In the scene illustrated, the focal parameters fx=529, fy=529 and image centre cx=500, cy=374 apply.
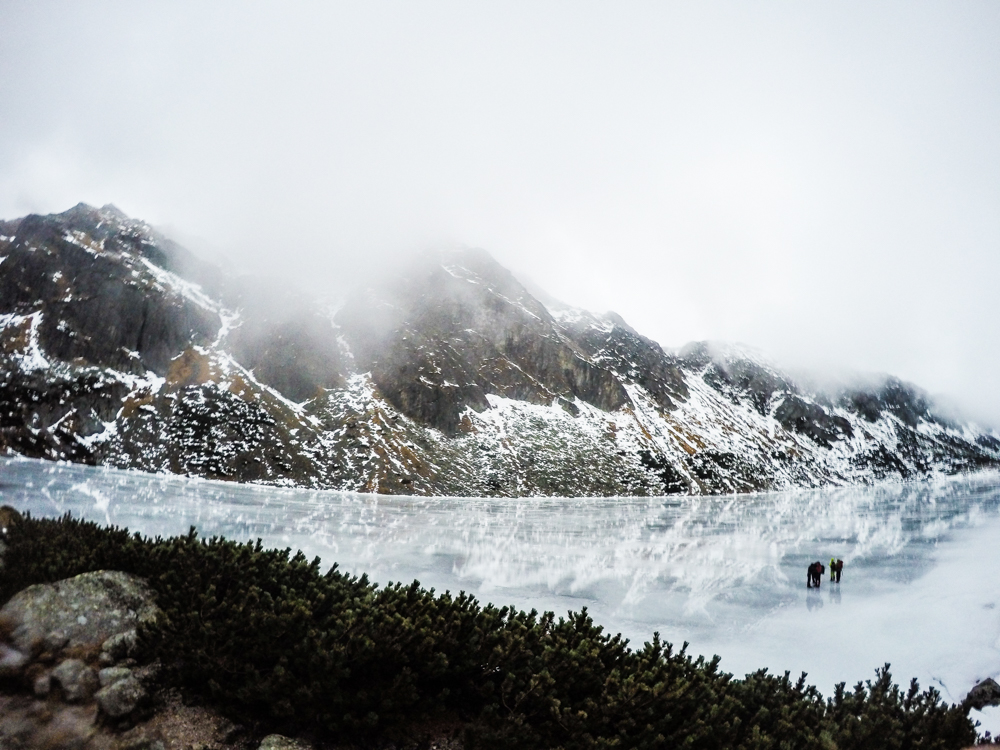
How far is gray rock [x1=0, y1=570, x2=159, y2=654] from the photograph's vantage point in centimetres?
605

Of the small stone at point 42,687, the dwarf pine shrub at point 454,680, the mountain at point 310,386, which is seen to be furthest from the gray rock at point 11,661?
the mountain at point 310,386

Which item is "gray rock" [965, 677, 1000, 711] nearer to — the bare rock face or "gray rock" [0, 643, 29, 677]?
the bare rock face

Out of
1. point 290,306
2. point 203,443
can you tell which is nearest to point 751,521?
point 203,443

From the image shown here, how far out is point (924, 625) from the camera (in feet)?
48.4

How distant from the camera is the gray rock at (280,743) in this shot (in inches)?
192

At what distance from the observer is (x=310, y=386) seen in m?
82.6

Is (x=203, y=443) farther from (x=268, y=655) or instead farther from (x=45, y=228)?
(x=268, y=655)

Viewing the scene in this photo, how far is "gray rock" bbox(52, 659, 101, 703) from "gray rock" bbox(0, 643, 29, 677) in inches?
15.1

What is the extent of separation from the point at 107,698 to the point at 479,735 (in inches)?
149

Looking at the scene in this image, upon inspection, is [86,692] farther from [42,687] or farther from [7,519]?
[7,519]

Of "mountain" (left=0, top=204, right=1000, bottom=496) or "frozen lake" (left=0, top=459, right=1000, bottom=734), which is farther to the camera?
"mountain" (left=0, top=204, right=1000, bottom=496)

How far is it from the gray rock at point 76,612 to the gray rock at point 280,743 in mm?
2409

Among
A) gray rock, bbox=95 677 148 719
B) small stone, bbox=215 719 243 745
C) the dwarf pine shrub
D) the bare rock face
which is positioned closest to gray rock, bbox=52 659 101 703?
the bare rock face

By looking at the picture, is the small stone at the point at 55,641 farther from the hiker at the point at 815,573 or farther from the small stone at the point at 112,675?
the hiker at the point at 815,573
